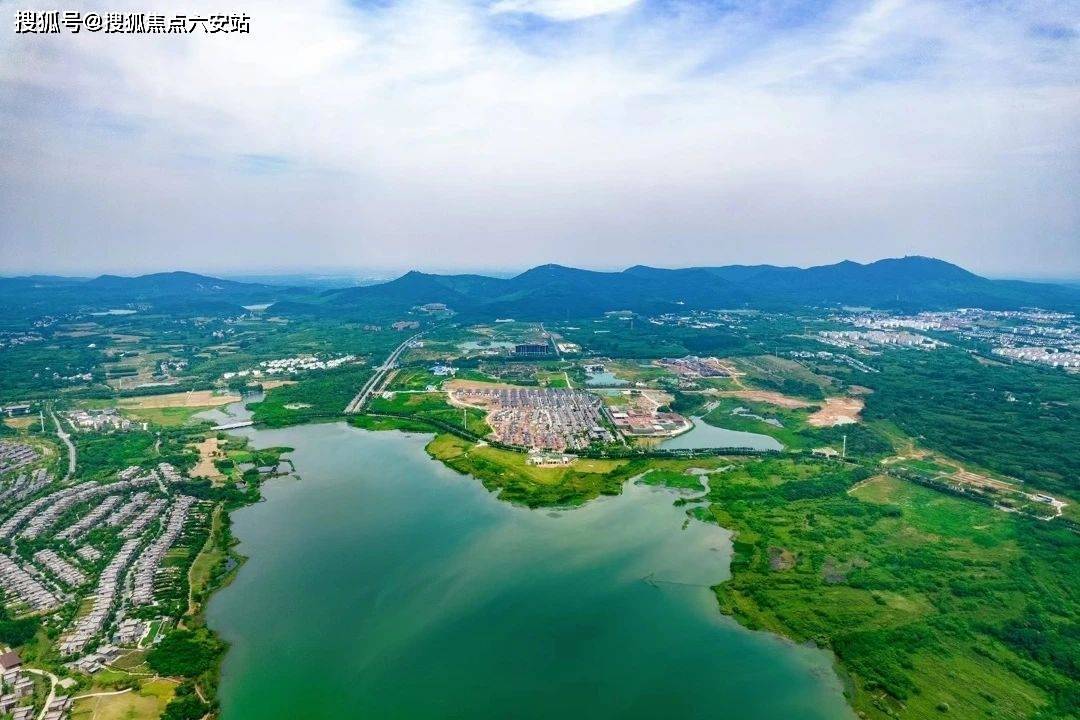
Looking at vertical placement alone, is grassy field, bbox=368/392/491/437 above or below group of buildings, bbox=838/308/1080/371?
below

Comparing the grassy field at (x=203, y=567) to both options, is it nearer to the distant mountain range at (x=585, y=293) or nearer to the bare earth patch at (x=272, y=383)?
the bare earth patch at (x=272, y=383)

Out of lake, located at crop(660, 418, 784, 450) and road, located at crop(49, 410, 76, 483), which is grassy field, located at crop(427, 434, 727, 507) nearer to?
lake, located at crop(660, 418, 784, 450)

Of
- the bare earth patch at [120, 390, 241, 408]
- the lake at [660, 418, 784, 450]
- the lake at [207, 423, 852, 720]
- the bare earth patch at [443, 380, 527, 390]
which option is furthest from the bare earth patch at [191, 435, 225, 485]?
the lake at [660, 418, 784, 450]

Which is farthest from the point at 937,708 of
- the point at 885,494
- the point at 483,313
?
the point at 483,313

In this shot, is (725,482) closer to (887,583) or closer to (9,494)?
(887,583)

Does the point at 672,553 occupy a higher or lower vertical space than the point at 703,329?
lower

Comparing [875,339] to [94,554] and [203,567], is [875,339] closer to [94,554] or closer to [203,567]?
[203,567]
